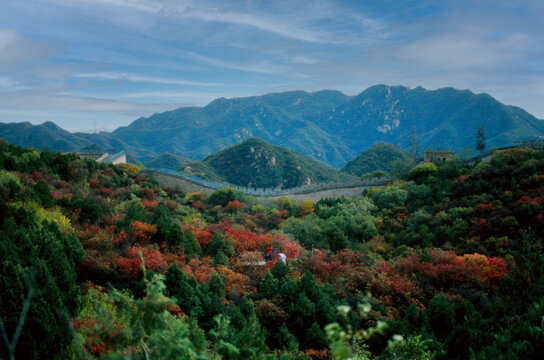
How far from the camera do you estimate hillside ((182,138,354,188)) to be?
79250 millimetres

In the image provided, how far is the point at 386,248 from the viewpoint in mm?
17891

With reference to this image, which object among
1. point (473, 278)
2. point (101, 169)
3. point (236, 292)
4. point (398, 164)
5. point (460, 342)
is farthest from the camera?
point (398, 164)

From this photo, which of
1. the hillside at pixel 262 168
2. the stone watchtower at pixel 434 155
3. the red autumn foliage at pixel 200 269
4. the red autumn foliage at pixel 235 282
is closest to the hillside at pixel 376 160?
the hillside at pixel 262 168

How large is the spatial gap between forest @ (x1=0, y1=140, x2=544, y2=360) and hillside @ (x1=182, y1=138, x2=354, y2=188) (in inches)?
2205

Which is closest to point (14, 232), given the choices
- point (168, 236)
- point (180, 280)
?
point (180, 280)

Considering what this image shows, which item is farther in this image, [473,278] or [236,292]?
[473,278]

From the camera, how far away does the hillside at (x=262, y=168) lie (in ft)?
260

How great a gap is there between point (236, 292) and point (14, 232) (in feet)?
19.6

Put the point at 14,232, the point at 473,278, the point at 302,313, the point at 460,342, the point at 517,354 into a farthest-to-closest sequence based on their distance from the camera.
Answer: the point at 473,278, the point at 302,313, the point at 14,232, the point at 460,342, the point at 517,354

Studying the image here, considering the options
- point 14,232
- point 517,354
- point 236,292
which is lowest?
point 236,292

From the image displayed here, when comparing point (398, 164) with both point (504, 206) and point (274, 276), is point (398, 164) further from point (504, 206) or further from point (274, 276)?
point (274, 276)

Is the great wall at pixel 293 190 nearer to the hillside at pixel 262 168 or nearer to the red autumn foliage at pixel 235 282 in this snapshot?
the red autumn foliage at pixel 235 282

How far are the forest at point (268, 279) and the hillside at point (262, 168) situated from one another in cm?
5599

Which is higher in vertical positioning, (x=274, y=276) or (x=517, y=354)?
(x=517, y=354)
